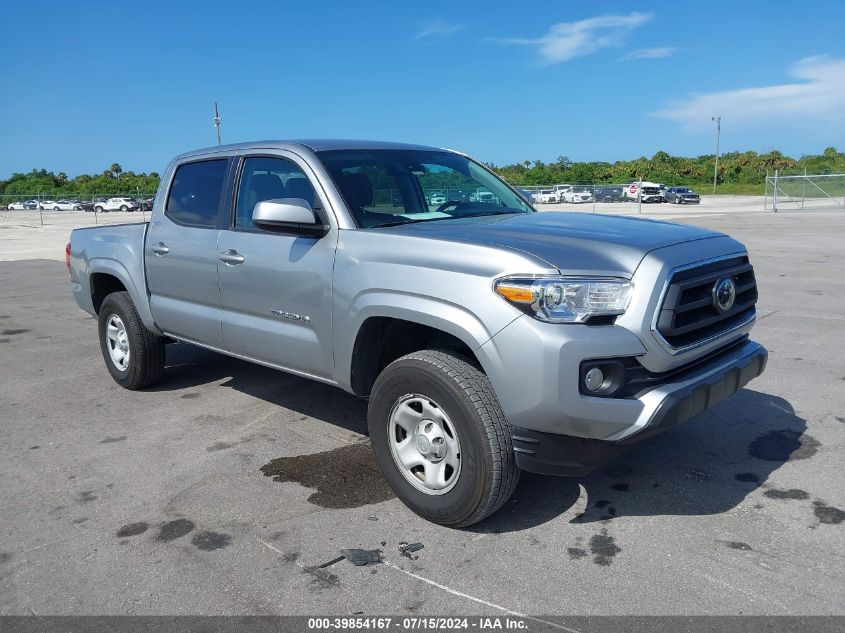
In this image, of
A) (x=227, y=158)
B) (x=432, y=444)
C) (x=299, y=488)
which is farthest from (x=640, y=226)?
(x=227, y=158)

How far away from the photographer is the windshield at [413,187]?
13.8 ft

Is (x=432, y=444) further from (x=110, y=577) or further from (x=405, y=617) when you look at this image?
(x=110, y=577)

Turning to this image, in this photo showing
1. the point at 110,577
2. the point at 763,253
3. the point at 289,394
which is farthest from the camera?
the point at 763,253

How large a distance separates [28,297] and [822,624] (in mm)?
11908

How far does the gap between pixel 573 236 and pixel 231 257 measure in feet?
7.25

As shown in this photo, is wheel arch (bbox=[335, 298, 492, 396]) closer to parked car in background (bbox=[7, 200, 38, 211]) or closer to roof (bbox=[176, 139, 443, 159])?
roof (bbox=[176, 139, 443, 159])

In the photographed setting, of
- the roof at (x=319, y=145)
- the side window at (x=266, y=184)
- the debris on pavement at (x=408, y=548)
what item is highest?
the roof at (x=319, y=145)

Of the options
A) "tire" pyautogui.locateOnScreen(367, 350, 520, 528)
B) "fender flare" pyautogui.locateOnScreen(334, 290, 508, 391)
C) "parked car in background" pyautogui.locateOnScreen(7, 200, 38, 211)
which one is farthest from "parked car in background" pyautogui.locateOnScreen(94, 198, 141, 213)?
"tire" pyautogui.locateOnScreen(367, 350, 520, 528)

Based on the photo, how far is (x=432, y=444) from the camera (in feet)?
11.5

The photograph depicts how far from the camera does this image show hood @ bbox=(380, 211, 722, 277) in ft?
10.6

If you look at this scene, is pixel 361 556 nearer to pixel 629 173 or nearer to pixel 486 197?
pixel 486 197

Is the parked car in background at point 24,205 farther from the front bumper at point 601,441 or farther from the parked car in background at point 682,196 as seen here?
the front bumper at point 601,441

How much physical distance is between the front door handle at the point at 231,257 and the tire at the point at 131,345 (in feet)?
4.91

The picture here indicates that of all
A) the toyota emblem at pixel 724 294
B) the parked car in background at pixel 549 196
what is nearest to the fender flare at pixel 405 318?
the toyota emblem at pixel 724 294
